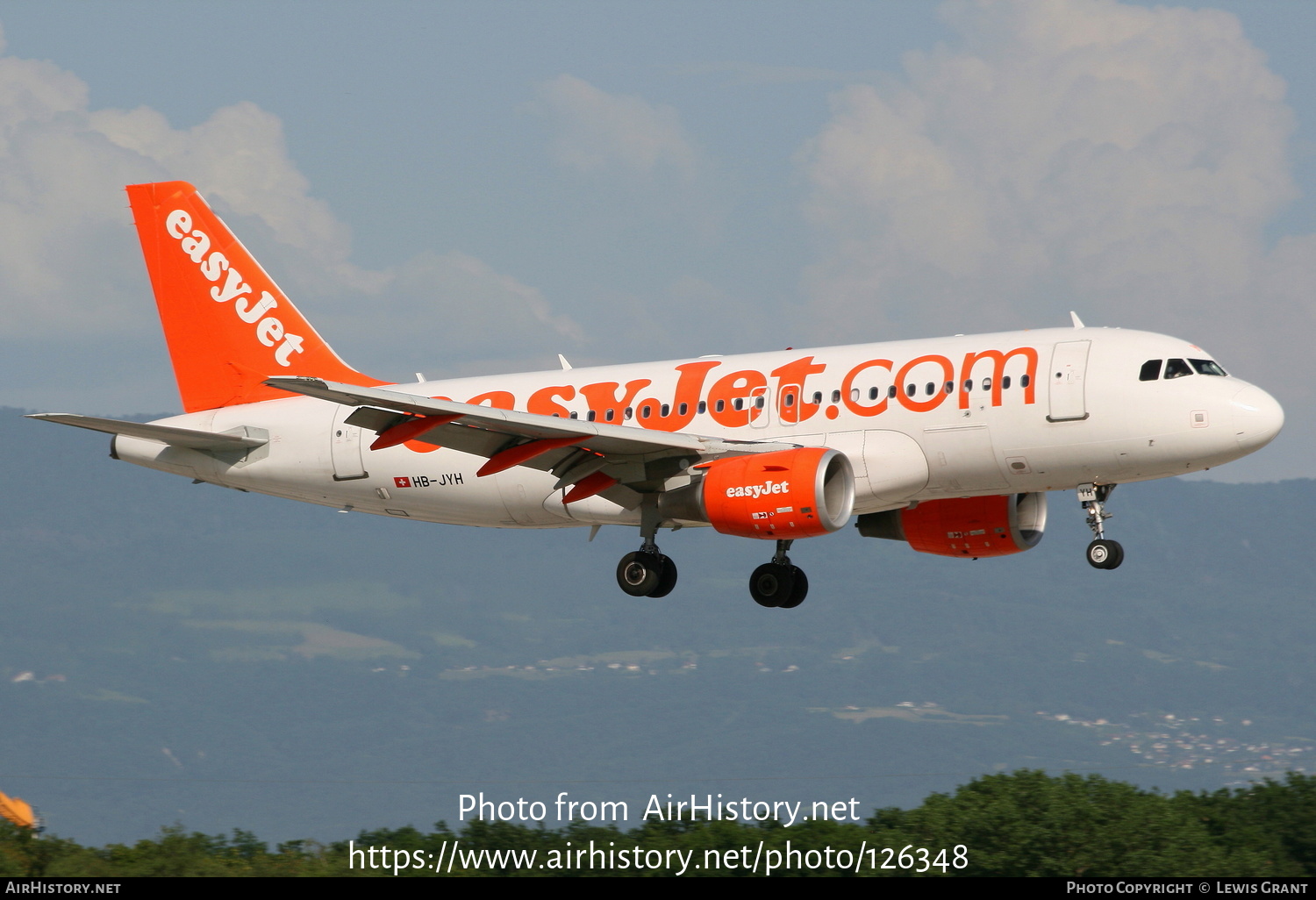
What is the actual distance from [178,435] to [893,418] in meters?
16.7

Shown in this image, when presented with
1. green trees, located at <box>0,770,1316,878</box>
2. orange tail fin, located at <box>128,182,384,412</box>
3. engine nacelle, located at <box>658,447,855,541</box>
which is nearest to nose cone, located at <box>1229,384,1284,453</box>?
engine nacelle, located at <box>658,447,855,541</box>

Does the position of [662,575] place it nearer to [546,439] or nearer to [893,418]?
[546,439]

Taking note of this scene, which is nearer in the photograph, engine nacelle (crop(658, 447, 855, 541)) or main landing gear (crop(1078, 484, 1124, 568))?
engine nacelle (crop(658, 447, 855, 541))

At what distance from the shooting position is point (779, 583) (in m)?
37.2

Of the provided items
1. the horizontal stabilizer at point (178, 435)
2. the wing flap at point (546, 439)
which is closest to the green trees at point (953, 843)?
the horizontal stabilizer at point (178, 435)

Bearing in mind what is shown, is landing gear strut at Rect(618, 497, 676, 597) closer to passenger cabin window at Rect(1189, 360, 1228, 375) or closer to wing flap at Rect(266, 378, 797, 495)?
wing flap at Rect(266, 378, 797, 495)

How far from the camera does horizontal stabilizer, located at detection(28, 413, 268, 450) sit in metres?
34.3

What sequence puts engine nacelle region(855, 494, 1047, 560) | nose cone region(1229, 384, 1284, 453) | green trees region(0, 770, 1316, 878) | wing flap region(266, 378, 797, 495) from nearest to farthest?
wing flap region(266, 378, 797, 495)
nose cone region(1229, 384, 1284, 453)
engine nacelle region(855, 494, 1047, 560)
green trees region(0, 770, 1316, 878)

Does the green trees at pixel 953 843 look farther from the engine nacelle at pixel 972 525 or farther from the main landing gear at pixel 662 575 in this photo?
the engine nacelle at pixel 972 525

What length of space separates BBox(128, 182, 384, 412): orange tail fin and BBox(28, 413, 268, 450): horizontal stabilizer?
1.66 meters
